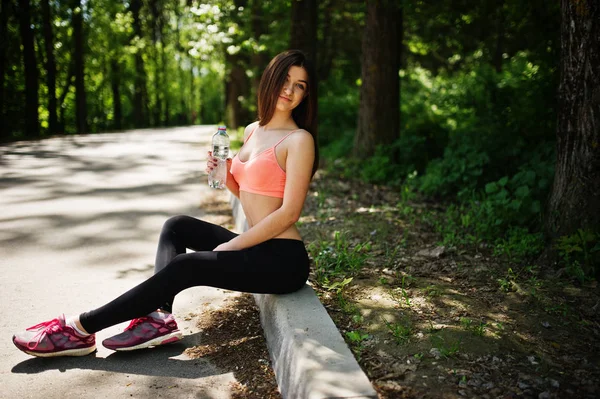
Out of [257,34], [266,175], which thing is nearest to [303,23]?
[257,34]

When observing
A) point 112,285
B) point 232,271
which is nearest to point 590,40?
point 232,271

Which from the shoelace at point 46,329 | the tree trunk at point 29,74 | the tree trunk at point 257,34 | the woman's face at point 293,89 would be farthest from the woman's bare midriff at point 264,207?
the tree trunk at point 29,74

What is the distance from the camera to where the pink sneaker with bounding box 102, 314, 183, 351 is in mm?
3418

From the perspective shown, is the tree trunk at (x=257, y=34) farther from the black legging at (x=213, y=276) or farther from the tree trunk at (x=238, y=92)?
the black legging at (x=213, y=276)

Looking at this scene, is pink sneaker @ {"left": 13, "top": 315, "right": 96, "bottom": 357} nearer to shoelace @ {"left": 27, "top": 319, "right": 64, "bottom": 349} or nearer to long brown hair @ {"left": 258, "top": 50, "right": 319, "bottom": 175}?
shoelace @ {"left": 27, "top": 319, "right": 64, "bottom": 349}

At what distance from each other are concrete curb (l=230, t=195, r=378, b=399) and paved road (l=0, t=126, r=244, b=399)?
413 mm

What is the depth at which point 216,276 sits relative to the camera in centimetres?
342

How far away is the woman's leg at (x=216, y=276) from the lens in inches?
130

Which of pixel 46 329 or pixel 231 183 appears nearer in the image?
pixel 46 329

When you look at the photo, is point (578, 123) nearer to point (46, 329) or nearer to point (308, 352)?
point (308, 352)

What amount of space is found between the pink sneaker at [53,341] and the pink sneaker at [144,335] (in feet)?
0.54

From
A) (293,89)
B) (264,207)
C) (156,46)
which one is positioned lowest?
(264,207)

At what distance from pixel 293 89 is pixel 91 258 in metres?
2.91

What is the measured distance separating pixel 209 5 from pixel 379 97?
6.71 m
